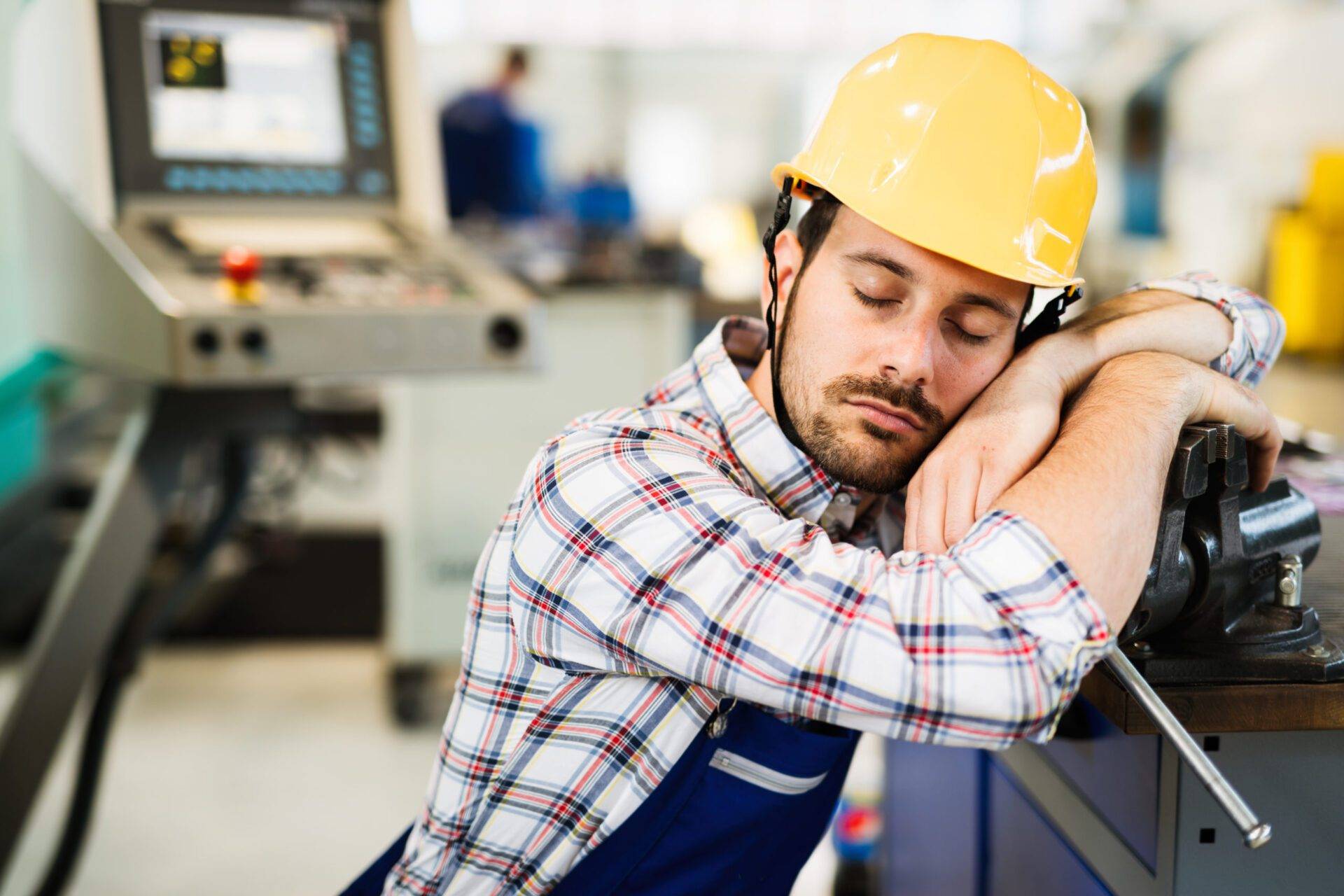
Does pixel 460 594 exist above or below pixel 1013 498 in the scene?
below

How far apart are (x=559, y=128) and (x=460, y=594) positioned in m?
5.14

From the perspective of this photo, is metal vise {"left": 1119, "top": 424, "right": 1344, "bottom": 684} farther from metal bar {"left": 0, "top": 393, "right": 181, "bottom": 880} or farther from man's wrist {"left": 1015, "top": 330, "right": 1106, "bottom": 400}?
metal bar {"left": 0, "top": 393, "right": 181, "bottom": 880}

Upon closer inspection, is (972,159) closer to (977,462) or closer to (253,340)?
(977,462)

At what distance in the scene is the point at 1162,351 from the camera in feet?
3.50

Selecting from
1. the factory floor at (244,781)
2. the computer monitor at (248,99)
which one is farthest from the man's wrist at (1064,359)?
the factory floor at (244,781)

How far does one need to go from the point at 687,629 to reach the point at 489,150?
461 centimetres

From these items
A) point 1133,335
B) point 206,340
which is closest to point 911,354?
point 1133,335

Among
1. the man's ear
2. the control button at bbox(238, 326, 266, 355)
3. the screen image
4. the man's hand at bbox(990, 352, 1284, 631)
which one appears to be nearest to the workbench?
the man's hand at bbox(990, 352, 1284, 631)

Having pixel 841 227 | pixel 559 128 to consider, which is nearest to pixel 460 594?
pixel 841 227

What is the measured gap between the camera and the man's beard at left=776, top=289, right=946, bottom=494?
96 cm

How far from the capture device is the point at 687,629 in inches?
31.6

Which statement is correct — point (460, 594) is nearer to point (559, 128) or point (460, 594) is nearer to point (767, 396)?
point (767, 396)

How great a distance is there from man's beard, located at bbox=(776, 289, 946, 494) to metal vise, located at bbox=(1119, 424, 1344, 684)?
0.19 meters

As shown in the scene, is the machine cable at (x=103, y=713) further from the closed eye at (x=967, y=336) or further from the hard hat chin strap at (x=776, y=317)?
the closed eye at (x=967, y=336)
